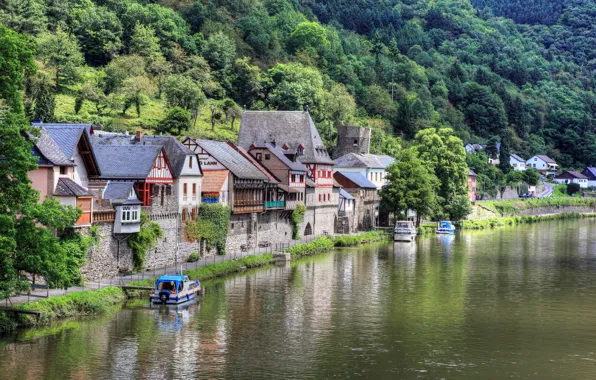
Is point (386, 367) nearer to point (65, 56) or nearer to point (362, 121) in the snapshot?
point (65, 56)

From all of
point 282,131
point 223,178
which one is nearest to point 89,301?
point 223,178

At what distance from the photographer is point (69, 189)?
45.6 m

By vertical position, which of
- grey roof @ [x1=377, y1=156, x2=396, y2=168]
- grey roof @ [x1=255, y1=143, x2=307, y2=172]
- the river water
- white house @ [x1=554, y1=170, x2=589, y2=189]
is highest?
white house @ [x1=554, y1=170, x2=589, y2=189]

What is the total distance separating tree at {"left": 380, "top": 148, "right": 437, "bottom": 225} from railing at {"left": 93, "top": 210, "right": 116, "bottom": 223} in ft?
166

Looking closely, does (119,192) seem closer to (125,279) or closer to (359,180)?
(125,279)

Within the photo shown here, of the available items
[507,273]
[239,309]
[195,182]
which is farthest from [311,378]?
[507,273]

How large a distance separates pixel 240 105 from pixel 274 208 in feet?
200

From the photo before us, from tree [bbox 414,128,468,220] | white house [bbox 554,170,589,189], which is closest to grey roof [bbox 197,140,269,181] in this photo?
tree [bbox 414,128,468,220]

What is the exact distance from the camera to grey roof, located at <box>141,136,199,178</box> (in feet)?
196

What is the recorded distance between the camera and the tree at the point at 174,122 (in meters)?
97.8

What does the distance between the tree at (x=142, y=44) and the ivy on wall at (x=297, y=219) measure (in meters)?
51.4

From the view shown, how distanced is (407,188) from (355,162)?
28.7ft

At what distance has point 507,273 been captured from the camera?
219 feet

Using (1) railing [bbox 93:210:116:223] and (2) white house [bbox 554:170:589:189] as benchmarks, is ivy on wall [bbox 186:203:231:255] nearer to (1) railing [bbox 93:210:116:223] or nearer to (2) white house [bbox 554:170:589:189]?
(1) railing [bbox 93:210:116:223]
